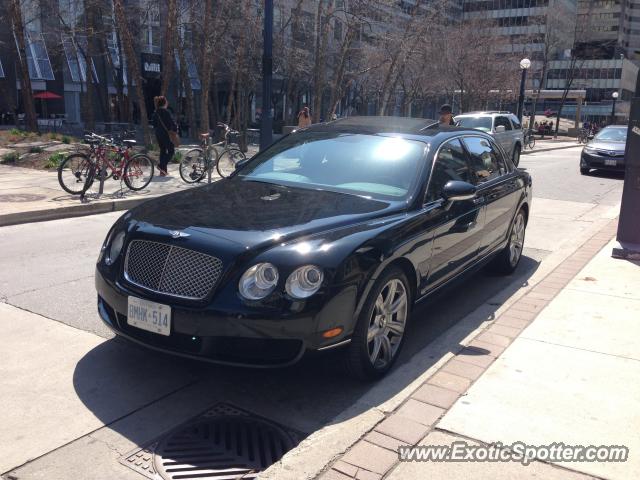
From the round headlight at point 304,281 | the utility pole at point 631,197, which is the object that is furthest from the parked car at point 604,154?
the round headlight at point 304,281

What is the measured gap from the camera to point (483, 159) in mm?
6051

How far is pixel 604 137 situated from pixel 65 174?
16131 mm

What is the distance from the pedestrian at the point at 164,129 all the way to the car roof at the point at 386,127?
8.22 metres

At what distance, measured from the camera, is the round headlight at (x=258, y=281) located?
11.3 feet

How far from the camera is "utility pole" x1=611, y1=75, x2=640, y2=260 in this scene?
283 inches

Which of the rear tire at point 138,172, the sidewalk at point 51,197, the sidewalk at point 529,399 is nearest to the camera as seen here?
the sidewalk at point 529,399

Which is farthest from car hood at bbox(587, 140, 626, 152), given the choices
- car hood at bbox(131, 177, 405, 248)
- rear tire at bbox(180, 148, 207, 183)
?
car hood at bbox(131, 177, 405, 248)

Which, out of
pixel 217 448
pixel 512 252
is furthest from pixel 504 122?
pixel 217 448

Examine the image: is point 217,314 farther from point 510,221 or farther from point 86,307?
point 510,221

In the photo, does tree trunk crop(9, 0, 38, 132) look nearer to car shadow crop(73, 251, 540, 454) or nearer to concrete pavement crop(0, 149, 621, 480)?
concrete pavement crop(0, 149, 621, 480)

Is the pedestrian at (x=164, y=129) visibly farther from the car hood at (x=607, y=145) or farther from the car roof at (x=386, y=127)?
the car hood at (x=607, y=145)

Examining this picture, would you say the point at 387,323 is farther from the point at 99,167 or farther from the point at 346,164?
the point at 99,167

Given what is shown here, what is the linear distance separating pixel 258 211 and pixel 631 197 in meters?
5.36

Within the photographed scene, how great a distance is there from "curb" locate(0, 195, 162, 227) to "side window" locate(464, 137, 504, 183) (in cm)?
523
